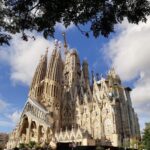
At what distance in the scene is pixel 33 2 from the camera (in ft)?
29.6

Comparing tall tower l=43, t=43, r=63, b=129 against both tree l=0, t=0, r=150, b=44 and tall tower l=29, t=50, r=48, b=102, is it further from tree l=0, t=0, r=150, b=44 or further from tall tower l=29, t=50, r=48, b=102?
tree l=0, t=0, r=150, b=44

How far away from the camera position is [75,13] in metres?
9.35

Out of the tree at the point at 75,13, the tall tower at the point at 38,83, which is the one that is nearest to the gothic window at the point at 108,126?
the tall tower at the point at 38,83

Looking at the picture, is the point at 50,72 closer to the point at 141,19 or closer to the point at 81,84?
the point at 81,84

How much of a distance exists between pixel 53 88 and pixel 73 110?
8.32m

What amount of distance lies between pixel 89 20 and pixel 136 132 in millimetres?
57161

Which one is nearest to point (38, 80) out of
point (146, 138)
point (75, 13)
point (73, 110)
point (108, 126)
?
point (73, 110)

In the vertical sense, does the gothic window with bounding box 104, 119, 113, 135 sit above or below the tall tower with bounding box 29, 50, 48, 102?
below

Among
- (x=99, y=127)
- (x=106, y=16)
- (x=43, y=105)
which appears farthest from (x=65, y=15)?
(x=43, y=105)

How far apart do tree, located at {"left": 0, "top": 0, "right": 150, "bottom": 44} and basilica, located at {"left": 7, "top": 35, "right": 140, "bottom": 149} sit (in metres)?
42.8

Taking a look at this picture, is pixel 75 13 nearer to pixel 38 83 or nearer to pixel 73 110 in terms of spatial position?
pixel 73 110

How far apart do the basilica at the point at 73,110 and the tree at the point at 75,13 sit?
42805mm

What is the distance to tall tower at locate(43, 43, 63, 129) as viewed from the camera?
2596 inches

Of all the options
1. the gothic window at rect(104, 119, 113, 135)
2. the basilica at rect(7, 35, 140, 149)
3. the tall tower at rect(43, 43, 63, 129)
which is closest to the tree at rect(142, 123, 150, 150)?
the basilica at rect(7, 35, 140, 149)
